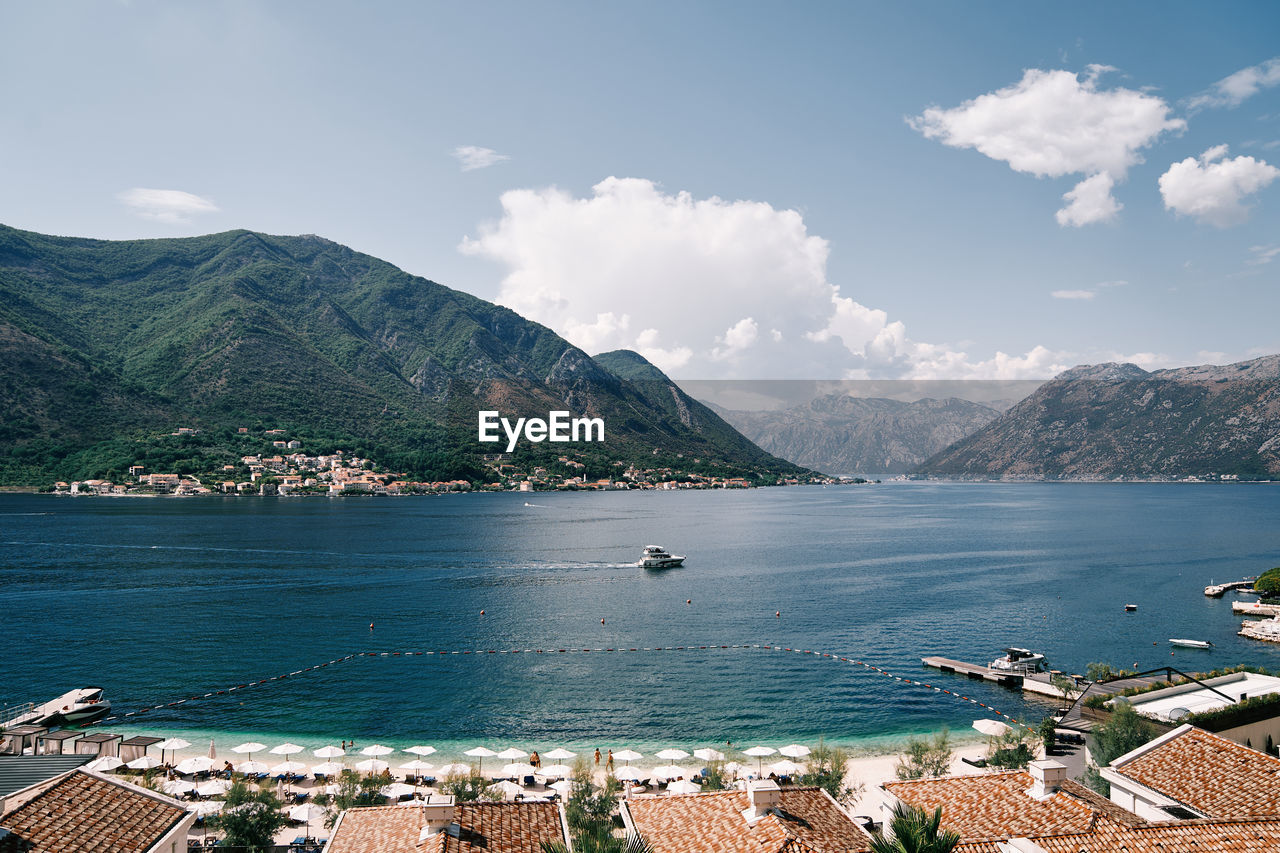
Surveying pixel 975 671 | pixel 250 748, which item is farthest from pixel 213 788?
pixel 975 671

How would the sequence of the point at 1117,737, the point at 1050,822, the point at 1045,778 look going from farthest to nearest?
the point at 1117,737 → the point at 1045,778 → the point at 1050,822

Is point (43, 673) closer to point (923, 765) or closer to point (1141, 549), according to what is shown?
point (923, 765)

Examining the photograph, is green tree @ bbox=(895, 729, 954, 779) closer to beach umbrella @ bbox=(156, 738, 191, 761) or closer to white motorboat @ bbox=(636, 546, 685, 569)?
beach umbrella @ bbox=(156, 738, 191, 761)

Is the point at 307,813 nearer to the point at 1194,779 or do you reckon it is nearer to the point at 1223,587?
the point at 1194,779

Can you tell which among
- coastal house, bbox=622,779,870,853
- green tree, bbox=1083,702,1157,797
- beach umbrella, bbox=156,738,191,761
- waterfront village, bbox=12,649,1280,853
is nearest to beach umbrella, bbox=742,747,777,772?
waterfront village, bbox=12,649,1280,853

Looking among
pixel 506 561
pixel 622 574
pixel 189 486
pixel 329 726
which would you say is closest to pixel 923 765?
pixel 329 726
